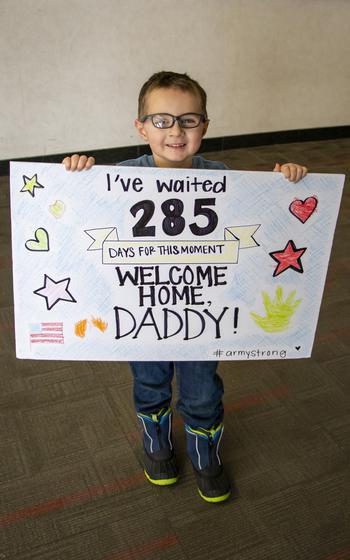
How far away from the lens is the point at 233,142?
457cm

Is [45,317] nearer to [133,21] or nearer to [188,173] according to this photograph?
[188,173]

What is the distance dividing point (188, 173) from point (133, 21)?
295cm

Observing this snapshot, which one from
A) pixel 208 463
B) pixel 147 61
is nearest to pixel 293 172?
pixel 208 463

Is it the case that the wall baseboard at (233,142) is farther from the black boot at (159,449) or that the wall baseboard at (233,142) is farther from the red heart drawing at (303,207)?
the red heart drawing at (303,207)

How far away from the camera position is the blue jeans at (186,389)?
1521 mm

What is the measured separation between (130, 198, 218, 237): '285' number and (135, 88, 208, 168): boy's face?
5.2 inches

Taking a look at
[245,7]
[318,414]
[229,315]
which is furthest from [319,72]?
[229,315]

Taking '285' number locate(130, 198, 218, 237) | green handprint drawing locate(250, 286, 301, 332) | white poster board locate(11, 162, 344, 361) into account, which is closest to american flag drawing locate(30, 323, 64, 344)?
white poster board locate(11, 162, 344, 361)

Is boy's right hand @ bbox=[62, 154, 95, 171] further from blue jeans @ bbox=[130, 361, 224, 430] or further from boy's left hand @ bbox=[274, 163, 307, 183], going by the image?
blue jeans @ bbox=[130, 361, 224, 430]

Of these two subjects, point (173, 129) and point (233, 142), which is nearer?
point (173, 129)

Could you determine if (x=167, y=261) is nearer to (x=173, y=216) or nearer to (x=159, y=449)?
(x=173, y=216)

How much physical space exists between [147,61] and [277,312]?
10.0 feet

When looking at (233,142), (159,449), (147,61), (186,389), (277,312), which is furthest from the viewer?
(233,142)

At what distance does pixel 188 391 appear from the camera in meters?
1.56
